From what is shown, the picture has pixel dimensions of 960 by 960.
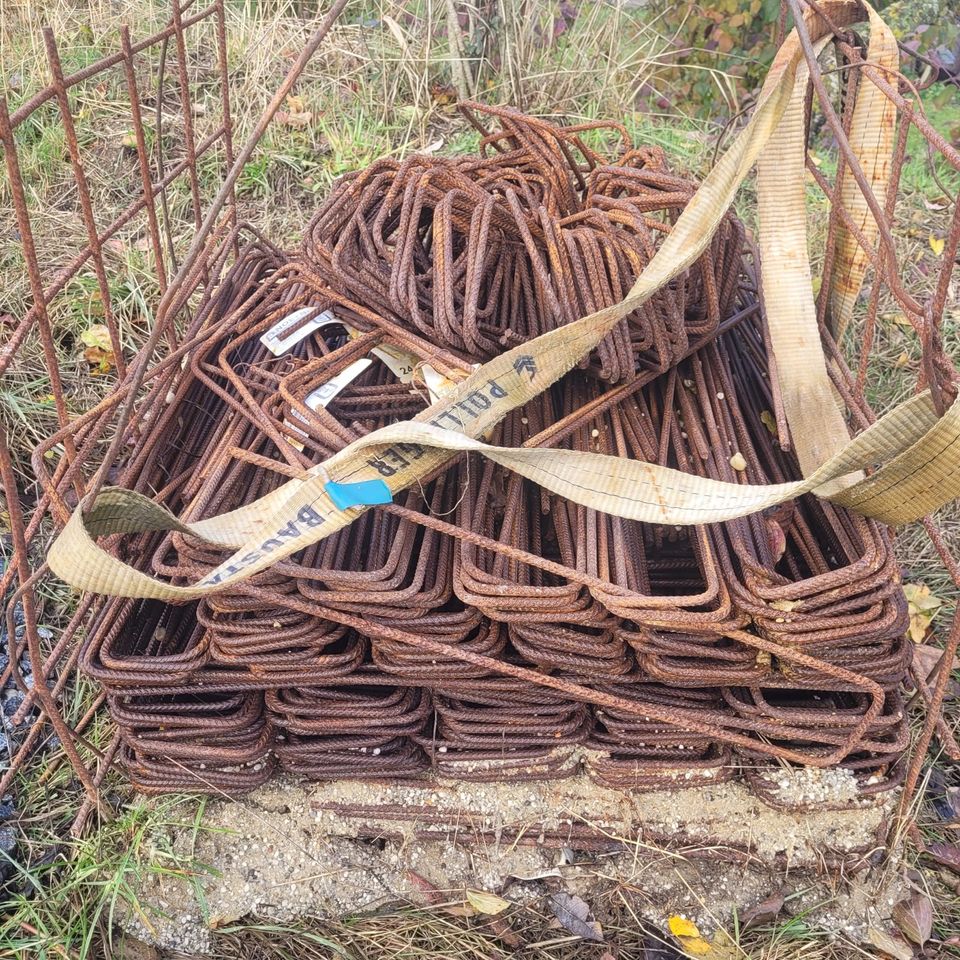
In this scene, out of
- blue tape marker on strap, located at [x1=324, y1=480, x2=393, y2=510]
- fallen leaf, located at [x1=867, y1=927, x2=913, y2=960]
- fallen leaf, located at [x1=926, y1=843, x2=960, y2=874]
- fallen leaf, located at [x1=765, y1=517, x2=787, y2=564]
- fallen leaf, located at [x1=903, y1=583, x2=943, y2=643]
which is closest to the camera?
blue tape marker on strap, located at [x1=324, y1=480, x2=393, y2=510]

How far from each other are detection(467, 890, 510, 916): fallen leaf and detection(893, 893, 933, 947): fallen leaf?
2.98ft

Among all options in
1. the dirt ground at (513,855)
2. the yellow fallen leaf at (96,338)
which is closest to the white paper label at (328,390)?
the dirt ground at (513,855)

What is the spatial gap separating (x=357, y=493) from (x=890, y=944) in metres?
1.58

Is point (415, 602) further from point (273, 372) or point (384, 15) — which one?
point (384, 15)

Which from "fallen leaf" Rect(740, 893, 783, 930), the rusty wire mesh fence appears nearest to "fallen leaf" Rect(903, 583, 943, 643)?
the rusty wire mesh fence

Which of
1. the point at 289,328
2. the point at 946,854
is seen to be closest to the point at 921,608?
the point at 946,854

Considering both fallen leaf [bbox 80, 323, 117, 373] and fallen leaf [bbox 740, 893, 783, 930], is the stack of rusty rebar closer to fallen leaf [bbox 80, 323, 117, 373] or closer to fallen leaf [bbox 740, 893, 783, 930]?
fallen leaf [bbox 740, 893, 783, 930]

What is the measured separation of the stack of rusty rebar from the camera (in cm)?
170

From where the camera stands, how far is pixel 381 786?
2010mm

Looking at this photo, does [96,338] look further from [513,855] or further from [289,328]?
[513,855]

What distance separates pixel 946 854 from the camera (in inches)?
84.7

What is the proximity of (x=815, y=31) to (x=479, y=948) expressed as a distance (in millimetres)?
2397

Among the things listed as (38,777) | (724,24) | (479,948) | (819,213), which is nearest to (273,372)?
(38,777)

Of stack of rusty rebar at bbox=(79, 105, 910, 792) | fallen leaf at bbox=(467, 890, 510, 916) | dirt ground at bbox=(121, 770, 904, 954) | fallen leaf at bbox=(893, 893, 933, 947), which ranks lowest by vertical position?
fallen leaf at bbox=(893, 893, 933, 947)
